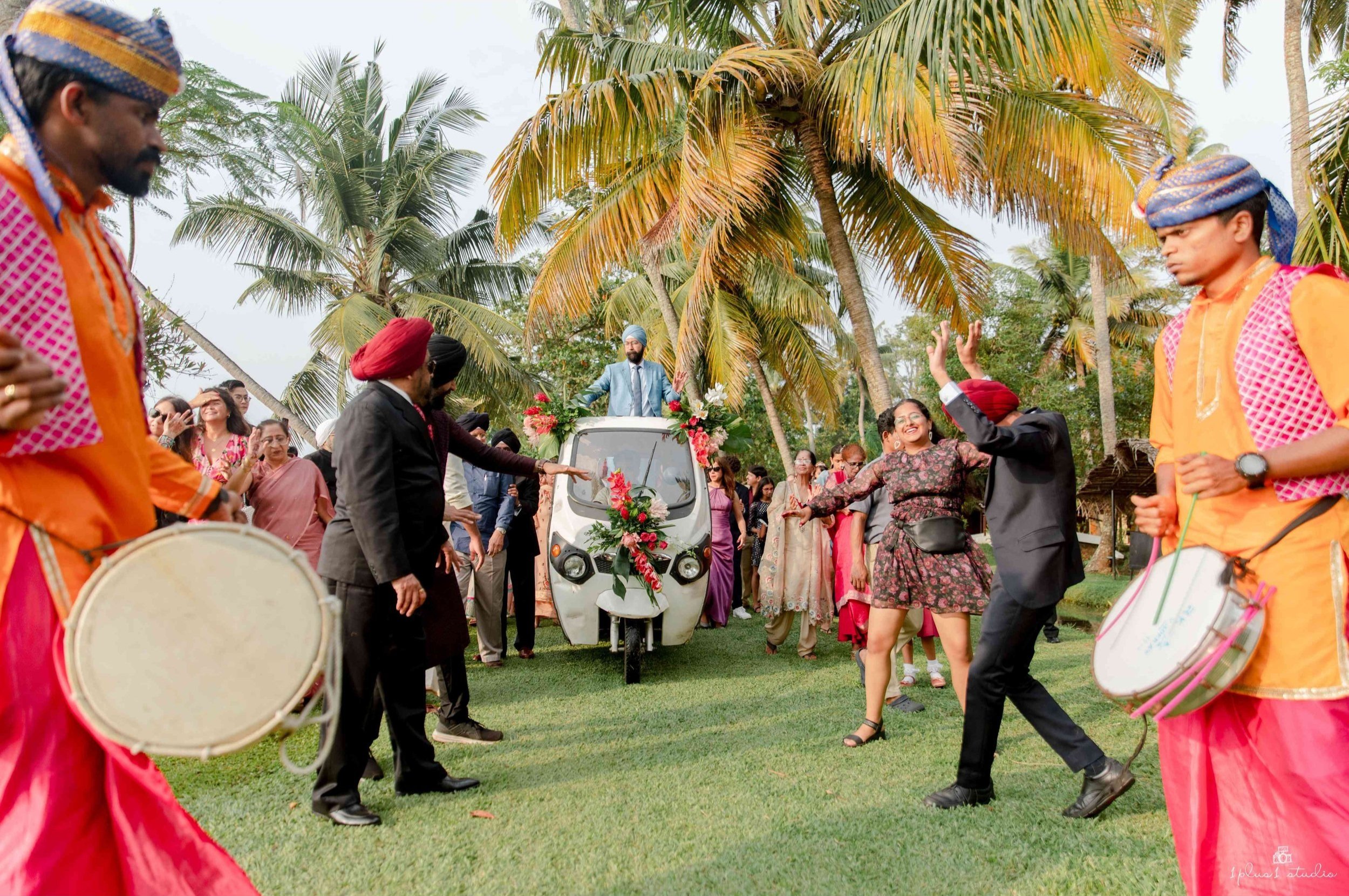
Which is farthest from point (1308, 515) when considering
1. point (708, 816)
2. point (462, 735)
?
point (462, 735)

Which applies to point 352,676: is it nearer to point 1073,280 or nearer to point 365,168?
point 365,168

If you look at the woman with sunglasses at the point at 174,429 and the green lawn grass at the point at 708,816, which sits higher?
the woman with sunglasses at the point at 174,429

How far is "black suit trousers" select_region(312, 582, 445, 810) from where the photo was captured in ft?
13.0

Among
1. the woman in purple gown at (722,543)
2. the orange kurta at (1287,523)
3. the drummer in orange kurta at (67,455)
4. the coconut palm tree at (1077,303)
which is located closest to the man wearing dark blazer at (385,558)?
the drummer in orange kurta at (67,455)

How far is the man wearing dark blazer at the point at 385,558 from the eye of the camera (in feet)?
12.8

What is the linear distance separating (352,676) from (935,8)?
7.17 m

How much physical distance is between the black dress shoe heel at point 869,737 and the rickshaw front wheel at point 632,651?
7.34 ft

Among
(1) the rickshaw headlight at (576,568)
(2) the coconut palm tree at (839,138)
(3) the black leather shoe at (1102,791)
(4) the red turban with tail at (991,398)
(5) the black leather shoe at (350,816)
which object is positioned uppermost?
(2) the coconut palm tree at (839,138)

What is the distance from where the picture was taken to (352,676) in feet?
13.0

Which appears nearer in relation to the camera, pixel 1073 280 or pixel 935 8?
pixel 935 8

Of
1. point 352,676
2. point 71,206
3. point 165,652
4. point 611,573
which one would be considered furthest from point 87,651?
point 611,573

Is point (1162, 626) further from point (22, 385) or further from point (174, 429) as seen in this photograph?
point (174, 429)

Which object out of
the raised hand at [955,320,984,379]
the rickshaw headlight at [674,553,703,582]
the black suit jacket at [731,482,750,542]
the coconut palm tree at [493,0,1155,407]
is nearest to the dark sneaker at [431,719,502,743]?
the rickshaw headlight at [674,553,703,582]

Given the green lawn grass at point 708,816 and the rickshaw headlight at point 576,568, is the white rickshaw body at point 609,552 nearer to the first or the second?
the rickshaw headlight at point 576,568
